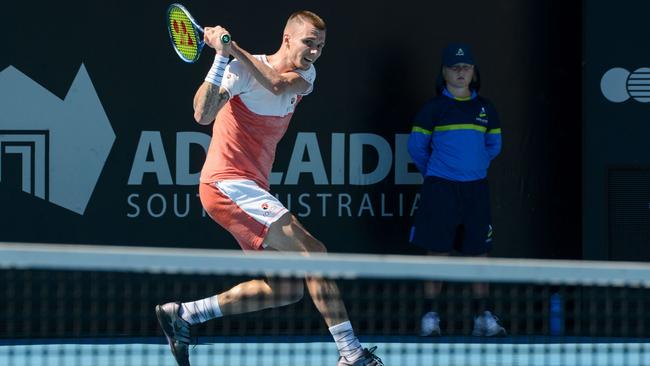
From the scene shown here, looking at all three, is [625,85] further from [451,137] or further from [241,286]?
[241,286]

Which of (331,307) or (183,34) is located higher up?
(183,34)

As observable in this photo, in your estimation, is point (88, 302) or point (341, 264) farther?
point (88, 302)

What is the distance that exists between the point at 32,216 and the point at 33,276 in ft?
0.94

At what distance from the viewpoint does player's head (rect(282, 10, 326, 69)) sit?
6258 mm

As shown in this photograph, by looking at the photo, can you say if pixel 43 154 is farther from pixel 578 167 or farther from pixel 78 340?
pixel 578 167

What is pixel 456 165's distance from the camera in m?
7.30

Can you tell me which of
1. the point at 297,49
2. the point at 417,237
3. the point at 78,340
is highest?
the point at 297,49

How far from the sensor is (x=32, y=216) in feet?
23.5

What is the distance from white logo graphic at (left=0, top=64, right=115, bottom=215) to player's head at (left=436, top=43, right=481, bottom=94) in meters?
1.62

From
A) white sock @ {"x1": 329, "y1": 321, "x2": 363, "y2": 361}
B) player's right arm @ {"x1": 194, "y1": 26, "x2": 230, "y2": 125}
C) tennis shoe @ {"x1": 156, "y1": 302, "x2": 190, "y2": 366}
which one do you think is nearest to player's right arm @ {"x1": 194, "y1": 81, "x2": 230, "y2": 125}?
player's right arm @ {"x1": 194, "y1": 26, "x2": 230, "y2": 125}

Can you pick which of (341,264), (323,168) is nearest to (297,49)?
(323,168)

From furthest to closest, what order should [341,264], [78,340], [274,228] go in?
[78,340]
[274,228]
[341,264]

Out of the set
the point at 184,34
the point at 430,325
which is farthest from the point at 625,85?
the point at 184,34

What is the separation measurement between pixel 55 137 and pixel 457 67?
6.36ft
